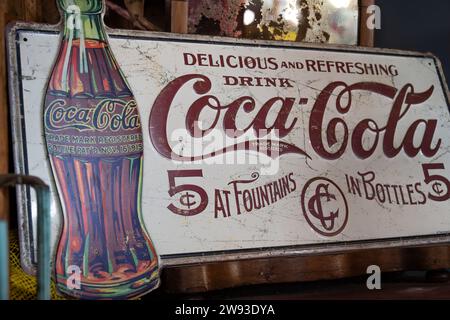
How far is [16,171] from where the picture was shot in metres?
2.67

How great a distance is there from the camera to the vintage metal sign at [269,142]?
2.87m

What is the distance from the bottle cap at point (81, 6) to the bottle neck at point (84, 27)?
0.02 metres

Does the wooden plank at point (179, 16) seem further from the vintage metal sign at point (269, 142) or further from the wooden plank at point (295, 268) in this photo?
the wooden plank at point (295, 268)

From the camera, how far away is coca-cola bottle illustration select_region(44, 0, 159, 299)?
106 inches

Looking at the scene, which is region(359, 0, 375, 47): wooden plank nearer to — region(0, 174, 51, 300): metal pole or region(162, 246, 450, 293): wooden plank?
region(162, 246, 450, 293): wooden plank

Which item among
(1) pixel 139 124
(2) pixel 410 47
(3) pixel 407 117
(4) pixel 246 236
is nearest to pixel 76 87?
(1) pixel 139 124

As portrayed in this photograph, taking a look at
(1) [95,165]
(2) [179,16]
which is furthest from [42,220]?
(2) [179,16]

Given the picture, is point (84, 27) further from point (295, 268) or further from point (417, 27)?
point (417, 27)

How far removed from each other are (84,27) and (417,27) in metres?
2.31

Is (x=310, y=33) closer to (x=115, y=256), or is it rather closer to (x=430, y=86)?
(x=430, y=86)

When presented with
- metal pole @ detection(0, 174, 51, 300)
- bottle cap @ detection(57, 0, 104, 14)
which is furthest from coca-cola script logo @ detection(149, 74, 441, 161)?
metal pole @ detection(0, 174, 51, 300)

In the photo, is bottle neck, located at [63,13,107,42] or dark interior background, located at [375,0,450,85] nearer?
bottle neck, located at [63,13,107,42]

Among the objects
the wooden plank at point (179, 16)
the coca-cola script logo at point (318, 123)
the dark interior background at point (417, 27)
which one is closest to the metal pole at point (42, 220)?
the coca-cola script logo at point (318, 123)

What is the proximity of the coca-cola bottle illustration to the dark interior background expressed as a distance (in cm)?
195
